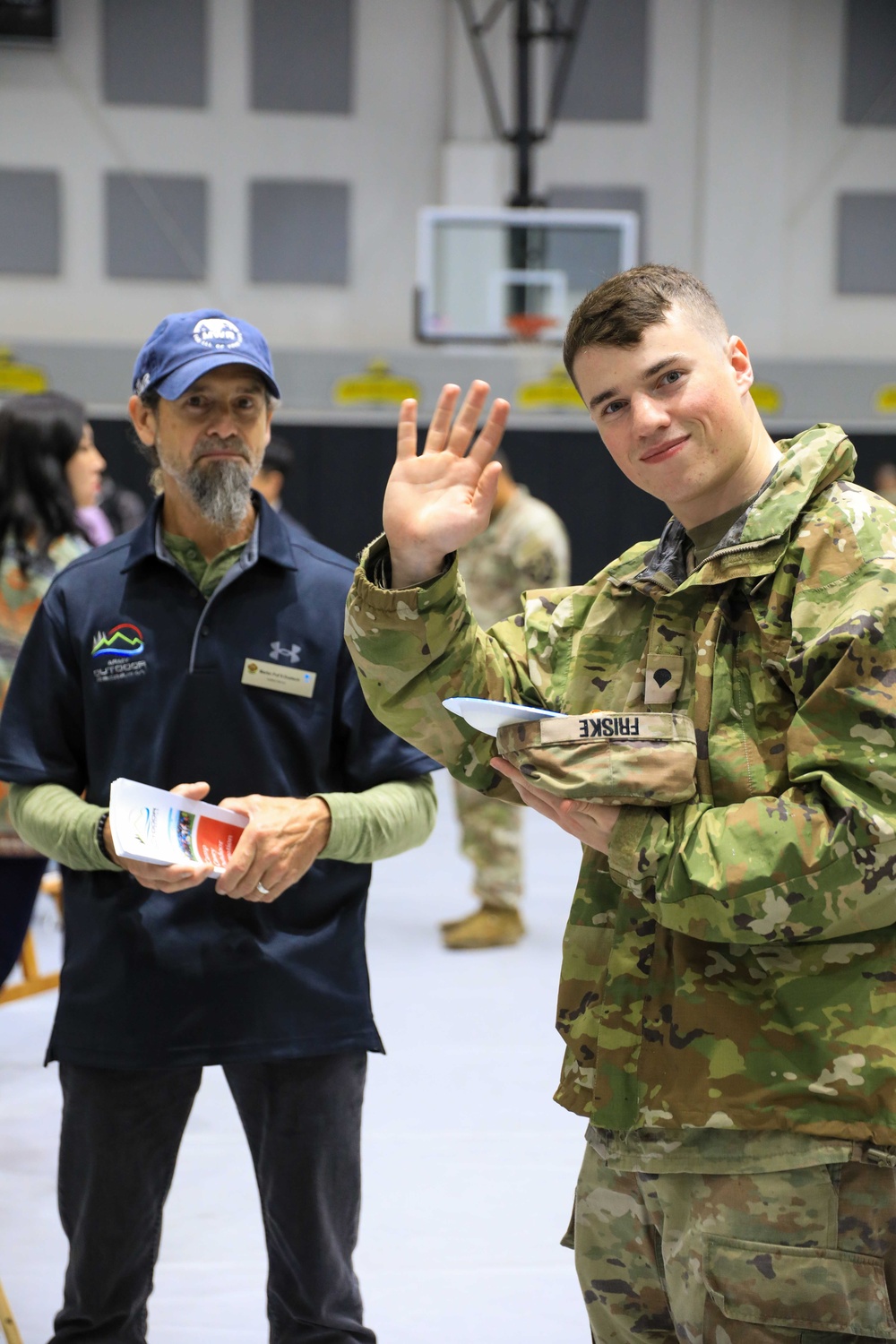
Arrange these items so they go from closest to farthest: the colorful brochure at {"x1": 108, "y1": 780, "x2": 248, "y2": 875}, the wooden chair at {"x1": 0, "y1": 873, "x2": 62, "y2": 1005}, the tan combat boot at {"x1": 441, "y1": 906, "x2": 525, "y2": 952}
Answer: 1. the colorful brochure at {"x1": 108, "y1": 780, "x2": 248, "y2": 875}
2. the wooden chair at {"x1": 0, "y1": 873, "x2": 62, "y2": 1005}
3. the tan combat boot at {"x1": 441, "y1": 906, "x2": 525, "y2": 952}

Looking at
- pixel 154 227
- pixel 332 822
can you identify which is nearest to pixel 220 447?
pixel 332 822

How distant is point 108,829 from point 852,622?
1.01 metres

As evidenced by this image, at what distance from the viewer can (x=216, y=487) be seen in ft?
6.31

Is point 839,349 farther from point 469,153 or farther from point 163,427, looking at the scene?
point 163,427

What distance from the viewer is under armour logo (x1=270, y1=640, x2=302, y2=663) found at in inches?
74.3

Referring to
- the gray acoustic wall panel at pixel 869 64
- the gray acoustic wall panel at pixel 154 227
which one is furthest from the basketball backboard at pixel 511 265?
the gray acoustic wall panel at pixel 869 64

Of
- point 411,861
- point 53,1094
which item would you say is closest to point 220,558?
point 53,1094

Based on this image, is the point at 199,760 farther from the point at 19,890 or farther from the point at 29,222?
the point at 29,222

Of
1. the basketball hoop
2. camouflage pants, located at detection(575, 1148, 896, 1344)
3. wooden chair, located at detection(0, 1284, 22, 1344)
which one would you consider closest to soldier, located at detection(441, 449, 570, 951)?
wooden chair, located at detection(0, 1284, 22, 1344)

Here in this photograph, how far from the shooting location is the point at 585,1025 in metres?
1.43

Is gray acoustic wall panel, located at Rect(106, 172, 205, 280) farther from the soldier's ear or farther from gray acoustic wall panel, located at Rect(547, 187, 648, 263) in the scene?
the soldier's ear

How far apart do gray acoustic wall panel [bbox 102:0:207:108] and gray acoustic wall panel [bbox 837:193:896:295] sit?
577 centimetres

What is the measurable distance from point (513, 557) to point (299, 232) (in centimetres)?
774

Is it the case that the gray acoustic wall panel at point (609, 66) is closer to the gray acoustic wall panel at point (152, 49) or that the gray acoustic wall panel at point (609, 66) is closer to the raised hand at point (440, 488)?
the gray acoustic wall panel at point (152, 49)
